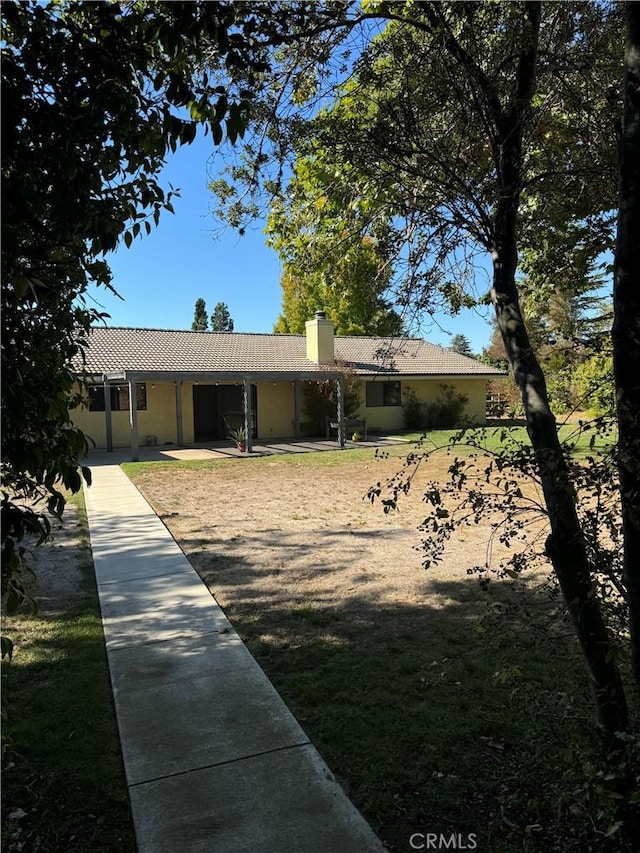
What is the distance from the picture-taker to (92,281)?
2424 mm

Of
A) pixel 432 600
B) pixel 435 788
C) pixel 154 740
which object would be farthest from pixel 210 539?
pixel 435 788

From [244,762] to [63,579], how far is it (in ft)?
13.8

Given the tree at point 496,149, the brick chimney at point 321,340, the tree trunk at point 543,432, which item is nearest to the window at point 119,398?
the brick chimney at point 321,340

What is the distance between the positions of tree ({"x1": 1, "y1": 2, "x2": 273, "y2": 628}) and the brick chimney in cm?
2242

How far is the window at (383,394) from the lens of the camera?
996 inches

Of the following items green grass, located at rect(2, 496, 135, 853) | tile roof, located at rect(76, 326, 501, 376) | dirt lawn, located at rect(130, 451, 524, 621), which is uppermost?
tile roof, located at rect(76, 326, 501, 376)

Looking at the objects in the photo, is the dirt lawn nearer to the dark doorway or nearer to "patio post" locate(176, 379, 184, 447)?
"patio post" locate(176, 379, 184, 447)

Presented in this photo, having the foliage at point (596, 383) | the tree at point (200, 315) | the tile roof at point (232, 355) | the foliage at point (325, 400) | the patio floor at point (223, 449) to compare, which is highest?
the tree at point (200, 315)

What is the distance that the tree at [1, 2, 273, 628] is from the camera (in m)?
1.76

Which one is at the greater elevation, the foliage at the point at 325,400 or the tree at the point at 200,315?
the tree at the point at 200,315

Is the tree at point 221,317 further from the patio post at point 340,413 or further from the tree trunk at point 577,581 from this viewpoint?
the tree trunk at point 577,581

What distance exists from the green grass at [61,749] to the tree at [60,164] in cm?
132

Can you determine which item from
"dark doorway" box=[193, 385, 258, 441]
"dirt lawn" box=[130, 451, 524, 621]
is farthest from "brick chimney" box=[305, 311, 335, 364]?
"dirt lawn" box=[130, 451, 524, 621]

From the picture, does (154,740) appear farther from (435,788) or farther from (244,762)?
(435,788)
